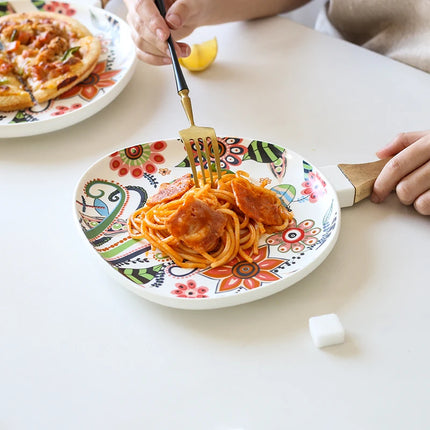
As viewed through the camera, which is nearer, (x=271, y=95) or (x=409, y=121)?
(x=409, y=121)

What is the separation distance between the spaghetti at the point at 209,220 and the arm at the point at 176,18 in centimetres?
65

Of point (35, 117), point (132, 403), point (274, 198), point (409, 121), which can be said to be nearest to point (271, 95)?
point (409, 121)

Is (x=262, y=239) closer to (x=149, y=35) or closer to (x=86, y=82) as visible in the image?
(x=149, y=35)

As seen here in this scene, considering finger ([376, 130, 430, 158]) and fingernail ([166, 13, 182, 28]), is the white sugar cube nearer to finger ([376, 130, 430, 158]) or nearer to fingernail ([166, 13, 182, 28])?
finger ([376, 130, 430, 158])

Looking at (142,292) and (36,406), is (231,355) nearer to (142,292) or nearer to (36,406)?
(142,292)

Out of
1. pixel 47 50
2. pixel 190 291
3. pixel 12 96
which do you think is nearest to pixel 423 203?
pixel 190 291

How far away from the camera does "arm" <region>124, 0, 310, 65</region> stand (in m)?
2.04

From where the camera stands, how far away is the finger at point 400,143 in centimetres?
173

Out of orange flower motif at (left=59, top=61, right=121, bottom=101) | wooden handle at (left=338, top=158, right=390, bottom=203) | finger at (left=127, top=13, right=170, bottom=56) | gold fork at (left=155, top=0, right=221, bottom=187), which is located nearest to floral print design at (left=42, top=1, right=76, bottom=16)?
orange flower motif at (left=59, top=61, right=121, bottom=101)

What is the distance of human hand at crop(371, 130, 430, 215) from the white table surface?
6 cm

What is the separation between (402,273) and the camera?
4.81 ft

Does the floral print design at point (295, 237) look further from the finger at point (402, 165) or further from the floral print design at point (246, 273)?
Answer: the finger at point (402, 165)

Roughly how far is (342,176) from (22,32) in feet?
5.35

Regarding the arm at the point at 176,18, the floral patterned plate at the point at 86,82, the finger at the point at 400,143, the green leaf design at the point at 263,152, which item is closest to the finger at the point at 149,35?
the arm at the point at 176,18
